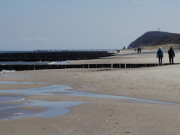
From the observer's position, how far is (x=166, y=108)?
1024 centimetres

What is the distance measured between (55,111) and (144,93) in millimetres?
4560

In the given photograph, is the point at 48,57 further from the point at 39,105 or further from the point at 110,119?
the point at 110,119

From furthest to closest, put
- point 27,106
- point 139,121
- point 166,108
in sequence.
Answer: point 27,106 → point 166,108 → point 139,121

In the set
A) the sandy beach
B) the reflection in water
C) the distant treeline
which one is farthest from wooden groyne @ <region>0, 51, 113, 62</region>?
the sandy beach

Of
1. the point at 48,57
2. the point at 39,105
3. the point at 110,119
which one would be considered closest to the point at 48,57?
the point at 48,57

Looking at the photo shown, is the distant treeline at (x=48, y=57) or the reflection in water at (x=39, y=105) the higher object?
the distant treeline at (x=48, y=57)

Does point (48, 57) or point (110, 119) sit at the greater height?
point (48, 57)

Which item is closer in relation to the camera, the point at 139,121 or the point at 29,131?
the point at 29,131

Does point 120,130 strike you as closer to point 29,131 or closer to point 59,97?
point 29,131

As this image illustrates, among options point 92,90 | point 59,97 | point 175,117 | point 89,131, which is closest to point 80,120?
point 89,131

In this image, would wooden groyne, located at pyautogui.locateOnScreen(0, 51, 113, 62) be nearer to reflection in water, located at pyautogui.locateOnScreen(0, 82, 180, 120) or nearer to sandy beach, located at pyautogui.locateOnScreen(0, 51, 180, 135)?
reflection in water, located at pyautogui.locateOnScreen(0, 82, 180, 120)

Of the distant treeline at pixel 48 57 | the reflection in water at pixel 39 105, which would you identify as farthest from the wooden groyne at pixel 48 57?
the reflection in water at pixel 39 105

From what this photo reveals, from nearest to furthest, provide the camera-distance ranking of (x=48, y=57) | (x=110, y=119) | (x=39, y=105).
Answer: (x=110, y=119) → (x=39, y=105) → (x=48, y=57)

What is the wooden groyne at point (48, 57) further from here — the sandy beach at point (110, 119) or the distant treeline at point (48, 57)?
the sandy beach at point (110, 119)
